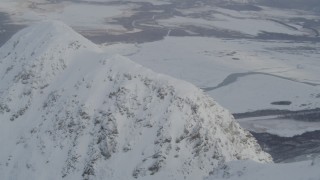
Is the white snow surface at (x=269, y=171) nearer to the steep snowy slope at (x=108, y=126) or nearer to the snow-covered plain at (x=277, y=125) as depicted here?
the steep snowy slope at (x=108, y=126)

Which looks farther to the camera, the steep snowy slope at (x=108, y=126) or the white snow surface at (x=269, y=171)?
the steep snowy slope at (x=108, y=126)

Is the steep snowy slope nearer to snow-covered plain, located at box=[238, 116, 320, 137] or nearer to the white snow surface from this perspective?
the white snow surface

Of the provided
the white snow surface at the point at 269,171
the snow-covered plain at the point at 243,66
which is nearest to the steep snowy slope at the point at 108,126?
the white snow surface at the point at 269,171

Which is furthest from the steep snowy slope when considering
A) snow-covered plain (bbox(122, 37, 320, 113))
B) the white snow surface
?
snow-covered plain (bbox(122, 37, 320, 113))

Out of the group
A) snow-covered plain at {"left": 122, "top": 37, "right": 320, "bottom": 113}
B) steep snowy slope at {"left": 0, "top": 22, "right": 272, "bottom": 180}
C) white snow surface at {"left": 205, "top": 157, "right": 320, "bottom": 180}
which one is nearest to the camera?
white snow surface at {"left": 205, "top": 157, "right": 320, "bottom": 180}

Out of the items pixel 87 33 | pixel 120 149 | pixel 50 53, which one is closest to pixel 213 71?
pixel 87 33

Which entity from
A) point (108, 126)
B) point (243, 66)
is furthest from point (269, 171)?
point (243, 66)

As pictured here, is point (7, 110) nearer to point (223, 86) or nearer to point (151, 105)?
point (151, 105)

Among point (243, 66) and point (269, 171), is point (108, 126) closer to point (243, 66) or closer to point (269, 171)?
point (269, 171)
